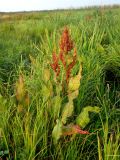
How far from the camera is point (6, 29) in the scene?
30.3 feet

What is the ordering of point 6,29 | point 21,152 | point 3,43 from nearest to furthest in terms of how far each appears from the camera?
point 21,152 < point 3,43 < point 6,29

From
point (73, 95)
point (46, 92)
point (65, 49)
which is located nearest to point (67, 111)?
point (73, 95)

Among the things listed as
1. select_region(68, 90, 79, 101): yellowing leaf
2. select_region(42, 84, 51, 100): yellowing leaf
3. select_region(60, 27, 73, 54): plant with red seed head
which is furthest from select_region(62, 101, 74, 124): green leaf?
select_region(60, 27, 73, 54): plant with red seed head

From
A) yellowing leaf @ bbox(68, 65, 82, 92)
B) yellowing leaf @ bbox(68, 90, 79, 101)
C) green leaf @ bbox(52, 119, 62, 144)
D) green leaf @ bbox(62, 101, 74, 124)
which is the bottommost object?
green leaf @ bbox(52, 119, 62, 144)

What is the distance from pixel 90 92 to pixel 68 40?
0.75 m

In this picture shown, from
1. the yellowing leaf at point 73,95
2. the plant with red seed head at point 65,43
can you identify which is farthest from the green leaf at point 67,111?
the plant with red seed head at point 65,43

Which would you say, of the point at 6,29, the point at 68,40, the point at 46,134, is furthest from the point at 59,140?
the point at 6,29

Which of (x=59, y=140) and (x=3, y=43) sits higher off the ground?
(x=3, y=43)

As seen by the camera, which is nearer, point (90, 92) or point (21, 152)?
point (21, 152)

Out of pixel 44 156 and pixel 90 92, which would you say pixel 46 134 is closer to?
pixel 44 156

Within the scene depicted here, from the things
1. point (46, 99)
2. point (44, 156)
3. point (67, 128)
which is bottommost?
point (44, 156)

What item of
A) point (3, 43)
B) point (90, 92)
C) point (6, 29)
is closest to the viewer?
point (90, 92)

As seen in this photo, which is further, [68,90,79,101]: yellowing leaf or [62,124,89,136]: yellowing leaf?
[68,90,79,101]: yellowing leaf

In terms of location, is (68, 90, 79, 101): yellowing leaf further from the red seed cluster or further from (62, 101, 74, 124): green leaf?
the red seed cluster
